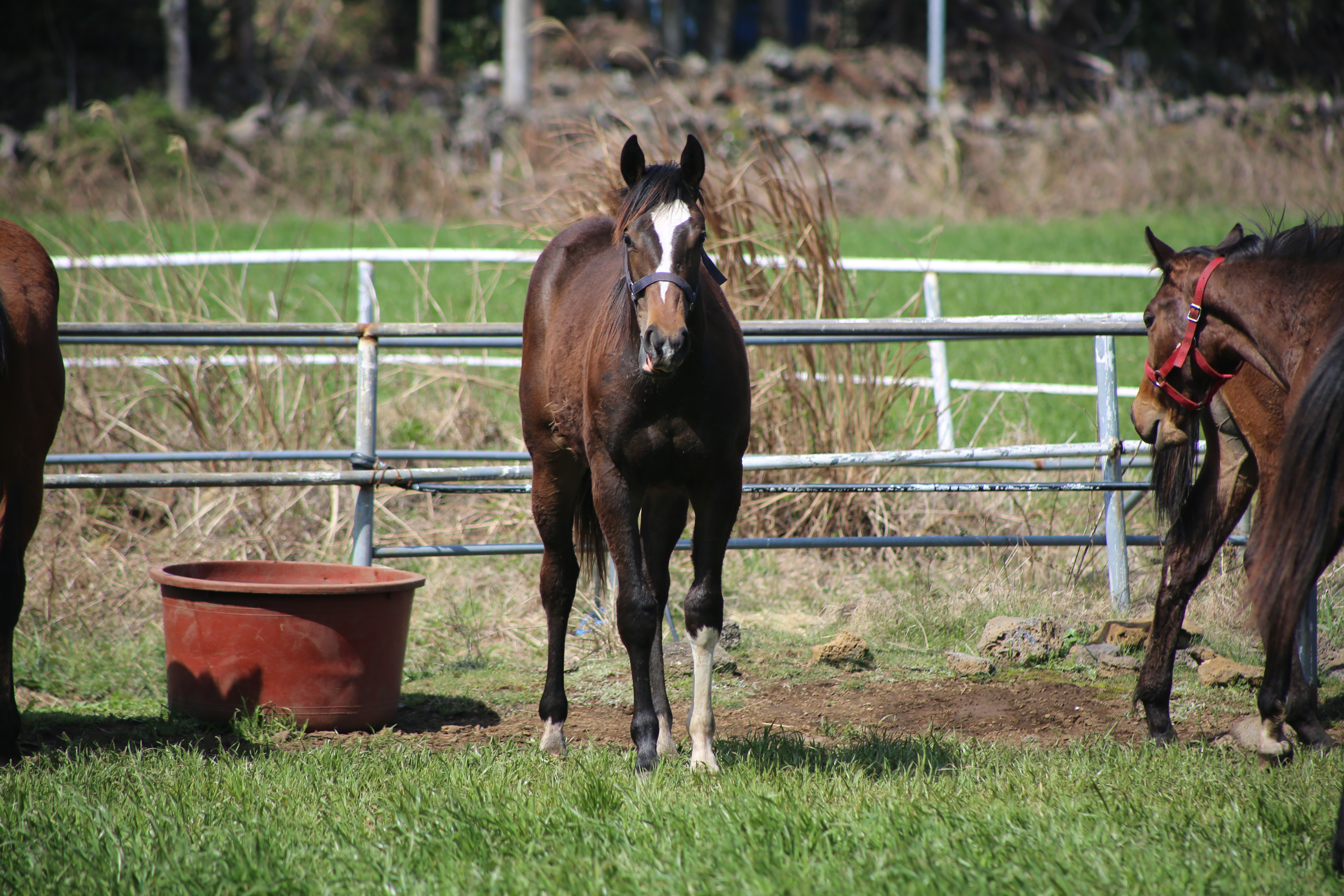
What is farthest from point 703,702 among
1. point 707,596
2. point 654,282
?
point 654,282

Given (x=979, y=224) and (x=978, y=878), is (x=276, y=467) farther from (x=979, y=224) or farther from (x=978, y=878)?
(x=979, y=224)

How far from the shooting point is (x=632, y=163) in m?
3.31

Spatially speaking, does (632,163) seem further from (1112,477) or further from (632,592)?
(1112,477)

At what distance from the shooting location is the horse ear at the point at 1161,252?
366 cm

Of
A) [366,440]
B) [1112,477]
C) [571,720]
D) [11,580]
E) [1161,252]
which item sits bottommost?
[571,720]

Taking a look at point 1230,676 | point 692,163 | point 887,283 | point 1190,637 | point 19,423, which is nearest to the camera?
point 692,163

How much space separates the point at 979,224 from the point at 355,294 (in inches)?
351

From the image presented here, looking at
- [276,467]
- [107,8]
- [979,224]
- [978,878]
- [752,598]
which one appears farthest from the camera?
[107,8]

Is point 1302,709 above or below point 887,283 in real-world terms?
below

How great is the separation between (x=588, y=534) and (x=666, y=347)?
1425mm

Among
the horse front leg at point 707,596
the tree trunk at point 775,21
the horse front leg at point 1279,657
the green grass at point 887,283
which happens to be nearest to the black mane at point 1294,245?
the horse front leg at point 1279,657

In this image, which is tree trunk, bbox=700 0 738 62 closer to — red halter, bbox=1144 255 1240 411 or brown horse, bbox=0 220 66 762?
red halter, bbox=1144 255 1240 411

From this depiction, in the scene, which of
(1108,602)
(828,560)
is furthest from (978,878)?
(828,560)

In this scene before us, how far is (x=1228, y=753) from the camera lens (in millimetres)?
3508
